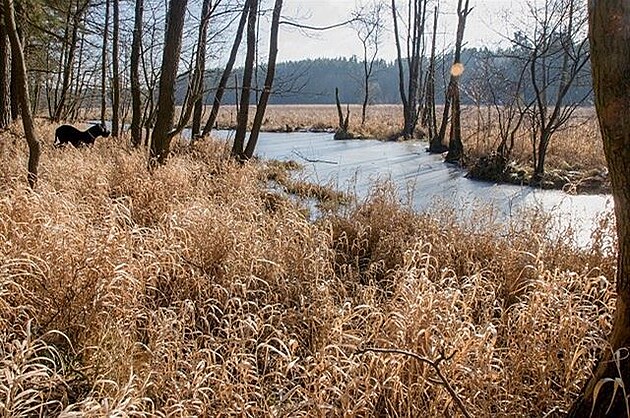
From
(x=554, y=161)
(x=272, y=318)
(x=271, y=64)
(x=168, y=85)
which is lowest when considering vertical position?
(x=272, y=318)

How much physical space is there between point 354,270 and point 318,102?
2659 inches

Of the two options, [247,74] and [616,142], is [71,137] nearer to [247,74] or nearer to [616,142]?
[247,74]

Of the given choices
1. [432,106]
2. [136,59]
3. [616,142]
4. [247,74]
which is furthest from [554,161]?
[616,142]

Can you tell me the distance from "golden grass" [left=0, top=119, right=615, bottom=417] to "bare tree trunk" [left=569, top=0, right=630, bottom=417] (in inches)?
22.2

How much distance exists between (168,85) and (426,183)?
473 centimetres

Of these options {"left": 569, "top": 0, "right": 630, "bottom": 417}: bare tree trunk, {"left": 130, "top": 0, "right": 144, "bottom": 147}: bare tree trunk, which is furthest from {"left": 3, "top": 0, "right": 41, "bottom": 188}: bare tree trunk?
{"left": 569, "top": 0, "right": 630, "bottom": 417}: bare tree trunk

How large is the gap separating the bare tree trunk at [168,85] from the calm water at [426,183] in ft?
7.41

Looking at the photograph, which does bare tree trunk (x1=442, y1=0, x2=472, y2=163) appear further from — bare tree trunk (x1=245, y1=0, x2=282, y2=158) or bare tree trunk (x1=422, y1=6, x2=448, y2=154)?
bare tree trunk (x1=245, y1=0, x2=282, y2=158)

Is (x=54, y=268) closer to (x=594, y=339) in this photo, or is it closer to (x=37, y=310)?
(x=37, y=310)

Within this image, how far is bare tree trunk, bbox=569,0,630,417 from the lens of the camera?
1337 mm

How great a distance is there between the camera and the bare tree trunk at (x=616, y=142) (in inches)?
52.6

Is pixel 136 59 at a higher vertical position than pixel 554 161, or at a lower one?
higher

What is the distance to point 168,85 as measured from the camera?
21.3ft

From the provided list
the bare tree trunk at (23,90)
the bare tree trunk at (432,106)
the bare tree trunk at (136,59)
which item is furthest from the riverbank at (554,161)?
the bare tree trunk at (136,59)
